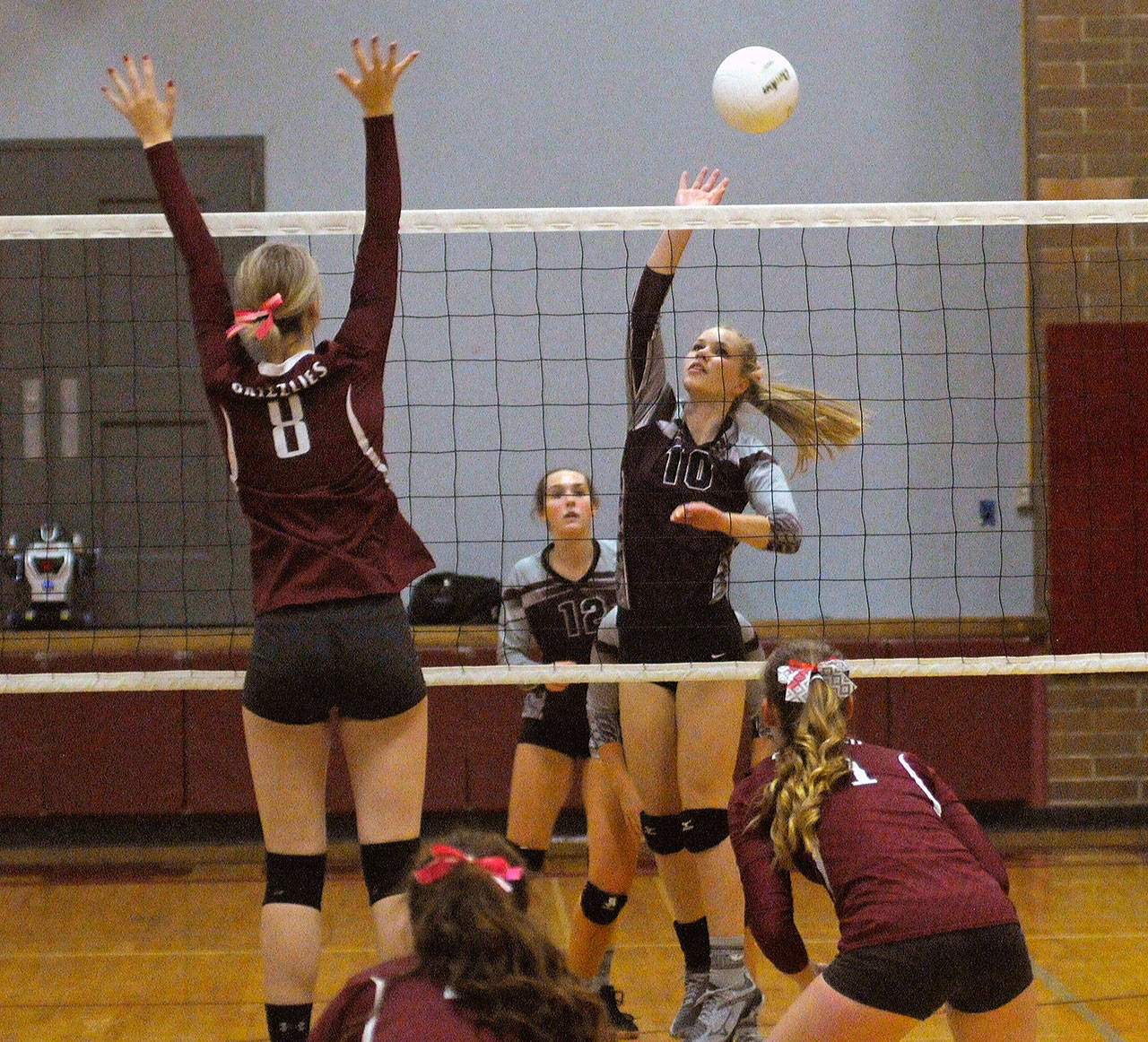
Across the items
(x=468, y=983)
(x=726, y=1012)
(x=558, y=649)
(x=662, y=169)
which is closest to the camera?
(x=468, y=983)

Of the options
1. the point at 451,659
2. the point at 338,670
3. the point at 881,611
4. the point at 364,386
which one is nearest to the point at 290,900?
the point at 338,670

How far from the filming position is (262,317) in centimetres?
259

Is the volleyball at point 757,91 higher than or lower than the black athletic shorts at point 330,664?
higher

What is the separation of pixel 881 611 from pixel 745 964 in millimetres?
3554

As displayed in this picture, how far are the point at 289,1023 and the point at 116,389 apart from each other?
4875 mm

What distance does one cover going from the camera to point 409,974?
181 cm

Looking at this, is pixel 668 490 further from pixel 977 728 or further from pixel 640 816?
pixel 977 728

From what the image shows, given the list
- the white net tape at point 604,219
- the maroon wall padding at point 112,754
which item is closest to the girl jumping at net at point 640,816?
the white net tape at point 604,219

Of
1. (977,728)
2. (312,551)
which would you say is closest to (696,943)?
(312,551)

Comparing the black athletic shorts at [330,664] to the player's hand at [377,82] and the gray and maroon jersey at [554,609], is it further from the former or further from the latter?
the gray and maroon jersey at [554,609]

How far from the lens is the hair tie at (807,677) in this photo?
273cm

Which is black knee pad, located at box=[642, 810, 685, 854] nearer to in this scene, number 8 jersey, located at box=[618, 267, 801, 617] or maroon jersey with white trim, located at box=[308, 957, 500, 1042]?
number 8 jersey, located at box=[618, 267, 801, 617]

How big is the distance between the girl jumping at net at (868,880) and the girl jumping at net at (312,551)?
0.68 metres

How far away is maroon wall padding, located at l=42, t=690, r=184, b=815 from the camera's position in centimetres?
627
